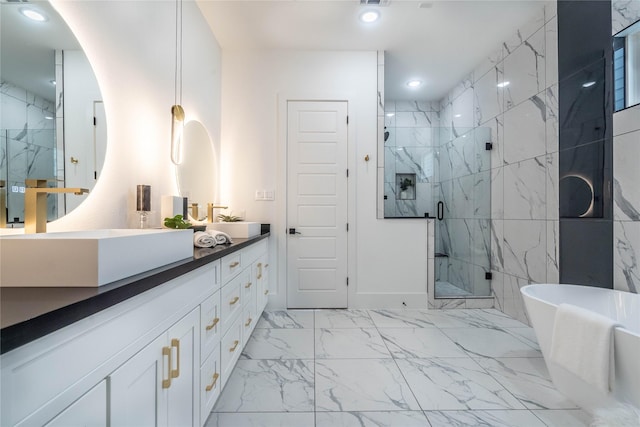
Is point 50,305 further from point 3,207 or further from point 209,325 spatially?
point 209,325

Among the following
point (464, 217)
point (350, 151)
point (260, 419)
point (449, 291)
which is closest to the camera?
point (260, 419)

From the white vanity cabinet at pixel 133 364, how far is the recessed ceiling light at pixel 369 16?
8.06 ft

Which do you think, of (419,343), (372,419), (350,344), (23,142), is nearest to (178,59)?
(23,142)

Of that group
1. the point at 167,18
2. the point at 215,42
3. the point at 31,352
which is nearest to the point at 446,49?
the point at 215,42

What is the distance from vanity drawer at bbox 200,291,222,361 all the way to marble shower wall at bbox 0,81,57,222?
2.37ft

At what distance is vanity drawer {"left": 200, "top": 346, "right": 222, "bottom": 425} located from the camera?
124 centimetres

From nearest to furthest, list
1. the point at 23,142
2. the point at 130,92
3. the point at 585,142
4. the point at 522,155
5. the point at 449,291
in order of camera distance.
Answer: the point at 23,142 → the point at 130,92 → the point at 585,142 → the point at 522,155 → the point at 449,291

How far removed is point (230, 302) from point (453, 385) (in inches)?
56.4

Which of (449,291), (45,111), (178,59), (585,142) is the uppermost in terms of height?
(178,59)

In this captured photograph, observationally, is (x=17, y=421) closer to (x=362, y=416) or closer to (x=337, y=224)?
(x=362, y=416)

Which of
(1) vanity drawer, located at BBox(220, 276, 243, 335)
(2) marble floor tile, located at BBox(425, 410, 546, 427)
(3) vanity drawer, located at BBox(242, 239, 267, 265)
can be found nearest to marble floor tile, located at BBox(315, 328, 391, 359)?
(2) marble floor tile, located at BBox(425, 410, 546, 427)

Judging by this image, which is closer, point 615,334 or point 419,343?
point 615,334

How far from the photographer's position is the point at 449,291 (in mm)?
3359

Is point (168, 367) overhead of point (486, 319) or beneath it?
overhead
